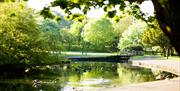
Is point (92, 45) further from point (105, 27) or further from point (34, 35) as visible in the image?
point (34, 35)

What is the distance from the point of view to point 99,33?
88.4 m

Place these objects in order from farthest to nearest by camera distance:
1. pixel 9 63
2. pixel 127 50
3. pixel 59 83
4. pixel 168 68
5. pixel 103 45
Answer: pixel 103 45
pixel 127 50
pixel 168 68
pixel 9 63
pixel 59 83

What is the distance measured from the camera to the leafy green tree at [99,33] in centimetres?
8756

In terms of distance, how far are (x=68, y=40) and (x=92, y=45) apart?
5.31 metres

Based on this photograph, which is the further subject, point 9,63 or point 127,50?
point 127,50

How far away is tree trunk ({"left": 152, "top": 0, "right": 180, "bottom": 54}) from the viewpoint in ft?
10.7

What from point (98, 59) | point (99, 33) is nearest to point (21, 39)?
point (98, 59)

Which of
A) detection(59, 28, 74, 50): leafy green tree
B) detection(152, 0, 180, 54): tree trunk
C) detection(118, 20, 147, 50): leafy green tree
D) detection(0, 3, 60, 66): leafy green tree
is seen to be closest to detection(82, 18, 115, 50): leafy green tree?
detection(59, 28, 74, 50): leafy green tree

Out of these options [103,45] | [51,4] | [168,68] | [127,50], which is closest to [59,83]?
[168,68]

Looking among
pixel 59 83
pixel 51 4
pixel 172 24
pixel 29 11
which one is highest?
pixel 29 11

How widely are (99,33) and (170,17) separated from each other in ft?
279

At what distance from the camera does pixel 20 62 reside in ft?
113

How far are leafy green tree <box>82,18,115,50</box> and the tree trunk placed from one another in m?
83.5

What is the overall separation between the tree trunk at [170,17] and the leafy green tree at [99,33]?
274 ft
